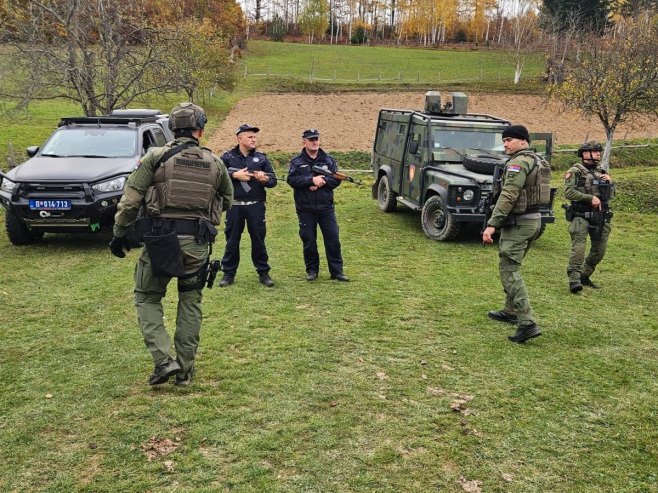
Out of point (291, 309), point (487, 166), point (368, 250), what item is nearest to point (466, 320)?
point (291, 309)

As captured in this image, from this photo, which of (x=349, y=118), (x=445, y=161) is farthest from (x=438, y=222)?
(x=349, y=118)

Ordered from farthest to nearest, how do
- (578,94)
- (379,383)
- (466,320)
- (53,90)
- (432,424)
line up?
(578,94) → (53,90) → (466,320) → (379,383) → (432,424)

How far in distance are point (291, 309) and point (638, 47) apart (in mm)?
15467

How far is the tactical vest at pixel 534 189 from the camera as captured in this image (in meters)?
5.17

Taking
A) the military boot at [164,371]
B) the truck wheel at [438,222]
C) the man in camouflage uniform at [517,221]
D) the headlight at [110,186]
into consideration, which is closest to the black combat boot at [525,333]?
the man in camouflage uniform at [517,221]

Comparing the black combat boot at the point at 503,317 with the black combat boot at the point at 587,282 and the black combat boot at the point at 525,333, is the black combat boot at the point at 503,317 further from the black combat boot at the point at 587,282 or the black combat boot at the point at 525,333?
the black combat boot at the point at 587,282

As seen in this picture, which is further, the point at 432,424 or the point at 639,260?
the point at 639,260

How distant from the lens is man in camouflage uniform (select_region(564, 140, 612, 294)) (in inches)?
271

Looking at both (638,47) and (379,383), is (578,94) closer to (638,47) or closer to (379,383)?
(638,47)

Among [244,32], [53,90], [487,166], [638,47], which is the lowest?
[487,166]

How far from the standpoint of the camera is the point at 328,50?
63.2 metres

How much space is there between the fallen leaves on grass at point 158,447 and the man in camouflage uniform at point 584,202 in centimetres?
523

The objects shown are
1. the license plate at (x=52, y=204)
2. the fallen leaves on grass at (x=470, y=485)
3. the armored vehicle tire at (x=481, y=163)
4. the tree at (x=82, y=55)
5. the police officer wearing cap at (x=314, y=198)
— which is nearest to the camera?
the fallen leaves on grass at (x=470, y=485)

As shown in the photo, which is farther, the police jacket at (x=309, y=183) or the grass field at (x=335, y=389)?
the police jacket at (x=309, y=183)
